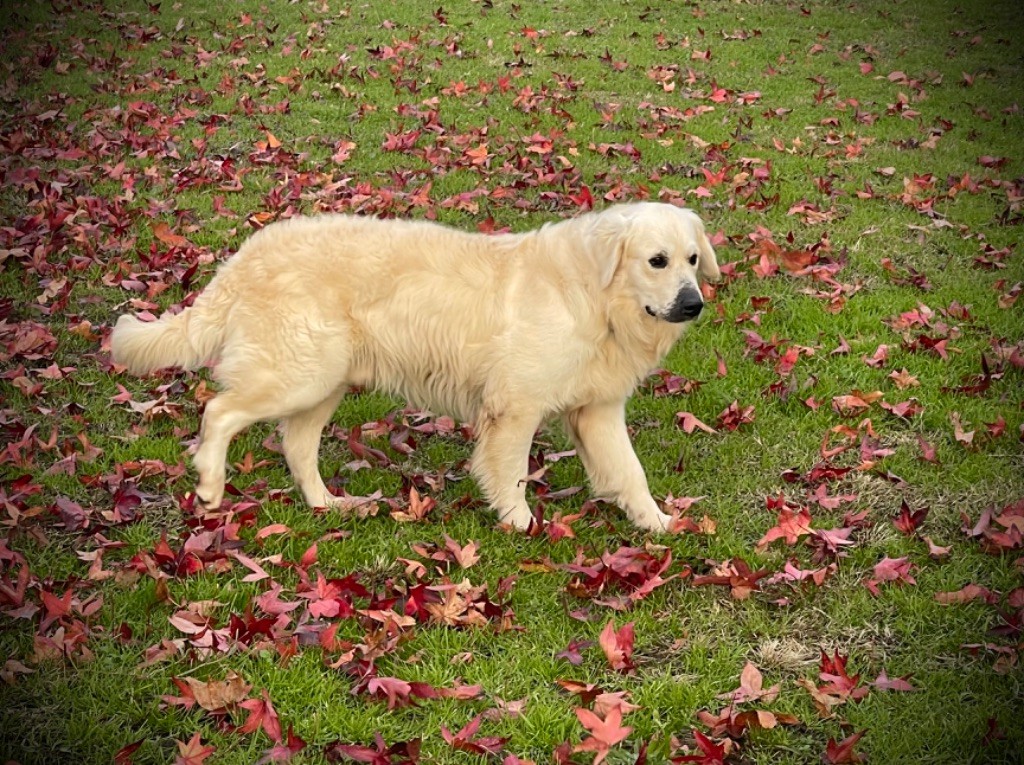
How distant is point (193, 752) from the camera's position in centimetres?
327

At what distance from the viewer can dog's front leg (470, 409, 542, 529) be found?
491 centimetres

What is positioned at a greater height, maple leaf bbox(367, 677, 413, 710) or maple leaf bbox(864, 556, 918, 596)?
maple leaf bbox(864, 556, 918, 596)

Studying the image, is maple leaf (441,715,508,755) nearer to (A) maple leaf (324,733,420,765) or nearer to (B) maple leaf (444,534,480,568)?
(A) maple leaf (324,733,420,765)

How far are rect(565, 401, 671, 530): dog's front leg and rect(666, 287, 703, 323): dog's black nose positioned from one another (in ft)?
2.11

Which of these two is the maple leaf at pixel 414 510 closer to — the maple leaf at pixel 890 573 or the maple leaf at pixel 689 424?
the maple leaf at pixel 689 424

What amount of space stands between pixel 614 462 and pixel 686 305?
0.91 m

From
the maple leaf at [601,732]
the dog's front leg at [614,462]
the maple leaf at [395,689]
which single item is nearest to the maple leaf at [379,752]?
the maple leaf at [395,689]

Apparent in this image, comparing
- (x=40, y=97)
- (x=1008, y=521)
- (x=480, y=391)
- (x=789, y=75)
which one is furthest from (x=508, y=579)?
(x=789, y=75)

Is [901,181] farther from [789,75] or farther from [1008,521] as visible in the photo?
[1008,521]

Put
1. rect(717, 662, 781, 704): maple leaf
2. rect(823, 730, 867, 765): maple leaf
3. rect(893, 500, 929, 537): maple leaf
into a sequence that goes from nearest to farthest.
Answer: rect(823, 730, 867, 765): maple leaf
rect(717, 662, 781, 704): maple leaf
rect(893, 500, 929, 537): maple leaf

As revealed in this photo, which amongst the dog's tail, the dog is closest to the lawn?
the dog

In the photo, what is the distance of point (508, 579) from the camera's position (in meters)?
4.39

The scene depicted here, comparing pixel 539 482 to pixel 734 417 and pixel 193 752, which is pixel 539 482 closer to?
pixel 734 417

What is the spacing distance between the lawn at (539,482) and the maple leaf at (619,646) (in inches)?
0.5
